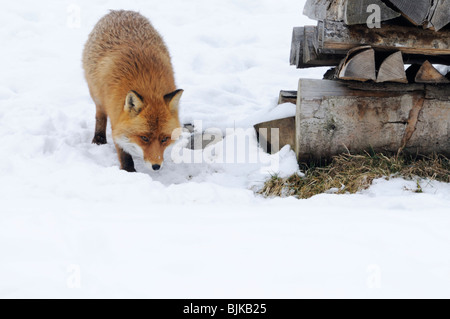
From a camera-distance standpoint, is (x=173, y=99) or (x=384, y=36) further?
(x=173, y=99)

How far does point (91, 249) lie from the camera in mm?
1760

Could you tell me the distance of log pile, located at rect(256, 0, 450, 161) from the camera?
9.92ft

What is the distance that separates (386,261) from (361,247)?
141 millimetres

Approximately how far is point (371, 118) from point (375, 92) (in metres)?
0.23

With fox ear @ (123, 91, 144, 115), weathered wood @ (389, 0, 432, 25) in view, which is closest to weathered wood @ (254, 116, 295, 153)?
fox ear @ (123, 91, 144, 115)

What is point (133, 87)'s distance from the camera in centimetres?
348

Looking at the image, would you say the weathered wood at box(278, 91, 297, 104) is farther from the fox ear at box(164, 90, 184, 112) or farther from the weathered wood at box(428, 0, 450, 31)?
the weathered wood at box(428, 0, 450, 31)

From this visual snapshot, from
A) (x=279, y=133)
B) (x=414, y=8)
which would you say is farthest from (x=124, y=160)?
(x=414, y=8)

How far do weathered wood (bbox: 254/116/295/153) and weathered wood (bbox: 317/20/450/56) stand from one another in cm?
108

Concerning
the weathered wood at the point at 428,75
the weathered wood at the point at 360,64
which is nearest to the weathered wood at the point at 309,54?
the weathered wood at the point at 360,64

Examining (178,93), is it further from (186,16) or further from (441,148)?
(186,16)

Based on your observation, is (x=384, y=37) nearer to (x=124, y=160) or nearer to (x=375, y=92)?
(x=375, y=92)

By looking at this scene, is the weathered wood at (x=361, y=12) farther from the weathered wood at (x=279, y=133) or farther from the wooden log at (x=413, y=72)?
the weathered wood at (x=279, y=133)

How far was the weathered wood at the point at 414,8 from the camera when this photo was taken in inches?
106
